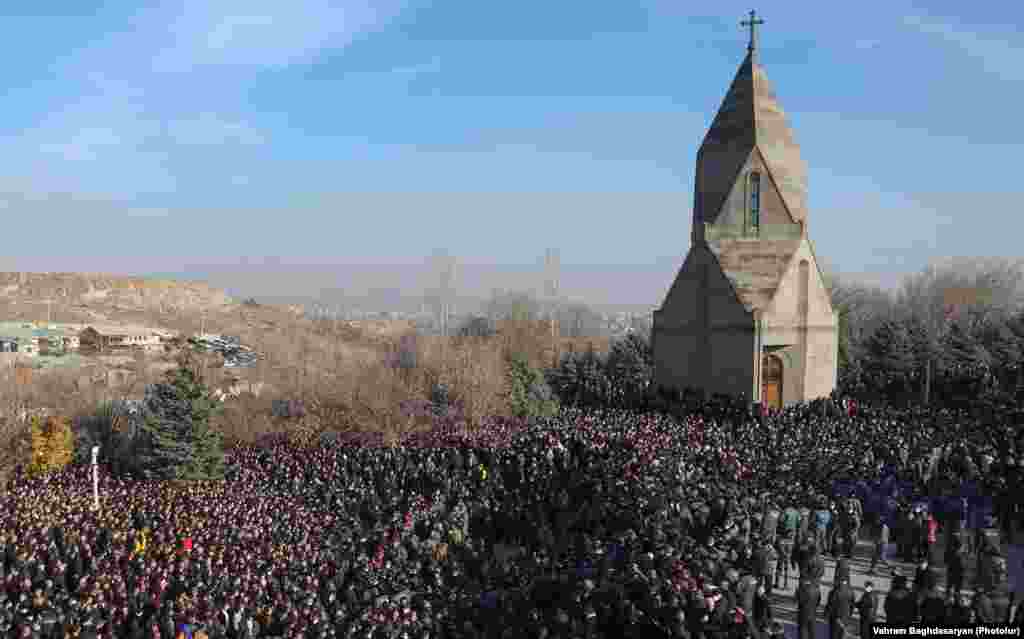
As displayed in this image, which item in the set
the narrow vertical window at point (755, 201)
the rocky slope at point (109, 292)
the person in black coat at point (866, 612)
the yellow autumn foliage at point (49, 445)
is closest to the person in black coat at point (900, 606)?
the person in black coat at point (866, 612)

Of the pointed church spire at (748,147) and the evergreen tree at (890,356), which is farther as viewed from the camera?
the evergreen tree at (890,356)

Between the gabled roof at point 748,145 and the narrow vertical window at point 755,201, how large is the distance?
56 cm

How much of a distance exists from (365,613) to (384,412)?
14.1 metres

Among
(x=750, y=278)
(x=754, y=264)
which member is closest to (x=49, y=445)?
(x=750, y=278)

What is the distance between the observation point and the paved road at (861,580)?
11477mm

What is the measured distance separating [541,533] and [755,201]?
1688 centimetres

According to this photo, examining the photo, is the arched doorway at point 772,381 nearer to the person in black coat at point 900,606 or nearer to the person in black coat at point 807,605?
the person in black coat at point 807,605

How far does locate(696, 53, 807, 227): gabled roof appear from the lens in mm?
Result: 26984

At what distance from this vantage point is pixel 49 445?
20078 mm

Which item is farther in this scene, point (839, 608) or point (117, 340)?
point (117, 340)

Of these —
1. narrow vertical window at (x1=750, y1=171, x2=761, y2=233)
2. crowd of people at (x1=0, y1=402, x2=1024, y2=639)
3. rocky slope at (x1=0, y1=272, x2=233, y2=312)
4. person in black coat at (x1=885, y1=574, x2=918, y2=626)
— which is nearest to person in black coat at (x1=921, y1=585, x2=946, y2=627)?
crowd of people at (x1=0, y1=402, x2=1024, y2=639)

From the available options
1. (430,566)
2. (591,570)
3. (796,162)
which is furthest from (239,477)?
(796,162)

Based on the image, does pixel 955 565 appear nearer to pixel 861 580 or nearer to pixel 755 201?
pixel 861 580

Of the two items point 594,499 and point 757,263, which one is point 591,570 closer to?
point 594,499
